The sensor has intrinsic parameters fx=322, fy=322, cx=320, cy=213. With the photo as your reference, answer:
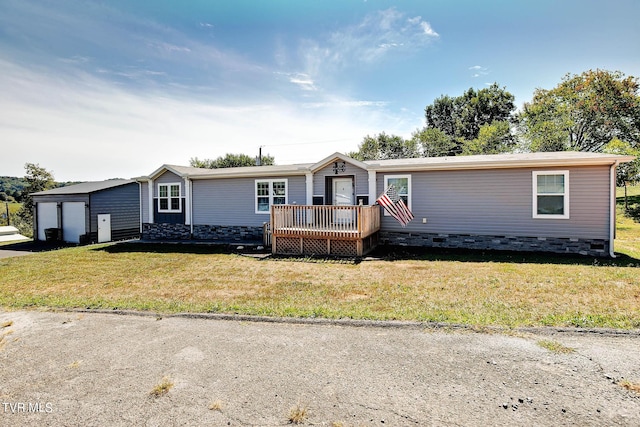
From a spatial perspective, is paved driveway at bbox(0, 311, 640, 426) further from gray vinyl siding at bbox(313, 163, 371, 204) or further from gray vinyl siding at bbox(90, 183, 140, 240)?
gray vinyl siding at bbox(90, 183, 140, 240)

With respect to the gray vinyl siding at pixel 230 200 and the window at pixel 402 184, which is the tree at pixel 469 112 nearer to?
the window at pixel 402 184

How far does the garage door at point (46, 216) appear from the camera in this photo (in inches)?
667

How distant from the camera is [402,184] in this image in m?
12.0

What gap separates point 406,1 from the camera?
10203 millimetres

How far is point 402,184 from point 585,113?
23.3 m

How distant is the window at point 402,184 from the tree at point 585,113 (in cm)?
2121

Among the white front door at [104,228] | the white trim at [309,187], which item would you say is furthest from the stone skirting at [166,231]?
the white trim at [309,187]

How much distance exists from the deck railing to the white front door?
35.2 feet

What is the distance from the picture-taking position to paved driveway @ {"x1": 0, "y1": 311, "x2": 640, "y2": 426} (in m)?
2.64

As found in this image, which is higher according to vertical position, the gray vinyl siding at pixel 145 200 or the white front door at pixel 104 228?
the gray vinyl siding at pixel 145 200

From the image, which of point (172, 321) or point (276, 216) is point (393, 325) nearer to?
Answer: point (172, 321)

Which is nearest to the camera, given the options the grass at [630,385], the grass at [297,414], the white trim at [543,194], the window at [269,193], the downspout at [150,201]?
the grass at [297,414]

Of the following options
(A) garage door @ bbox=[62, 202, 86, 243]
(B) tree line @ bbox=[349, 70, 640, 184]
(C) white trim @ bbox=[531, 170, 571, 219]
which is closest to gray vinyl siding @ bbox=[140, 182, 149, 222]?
(A) garage door @ bbox=[62, 202, 86, 243]

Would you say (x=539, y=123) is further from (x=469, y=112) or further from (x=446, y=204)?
(x=446, y=204)
